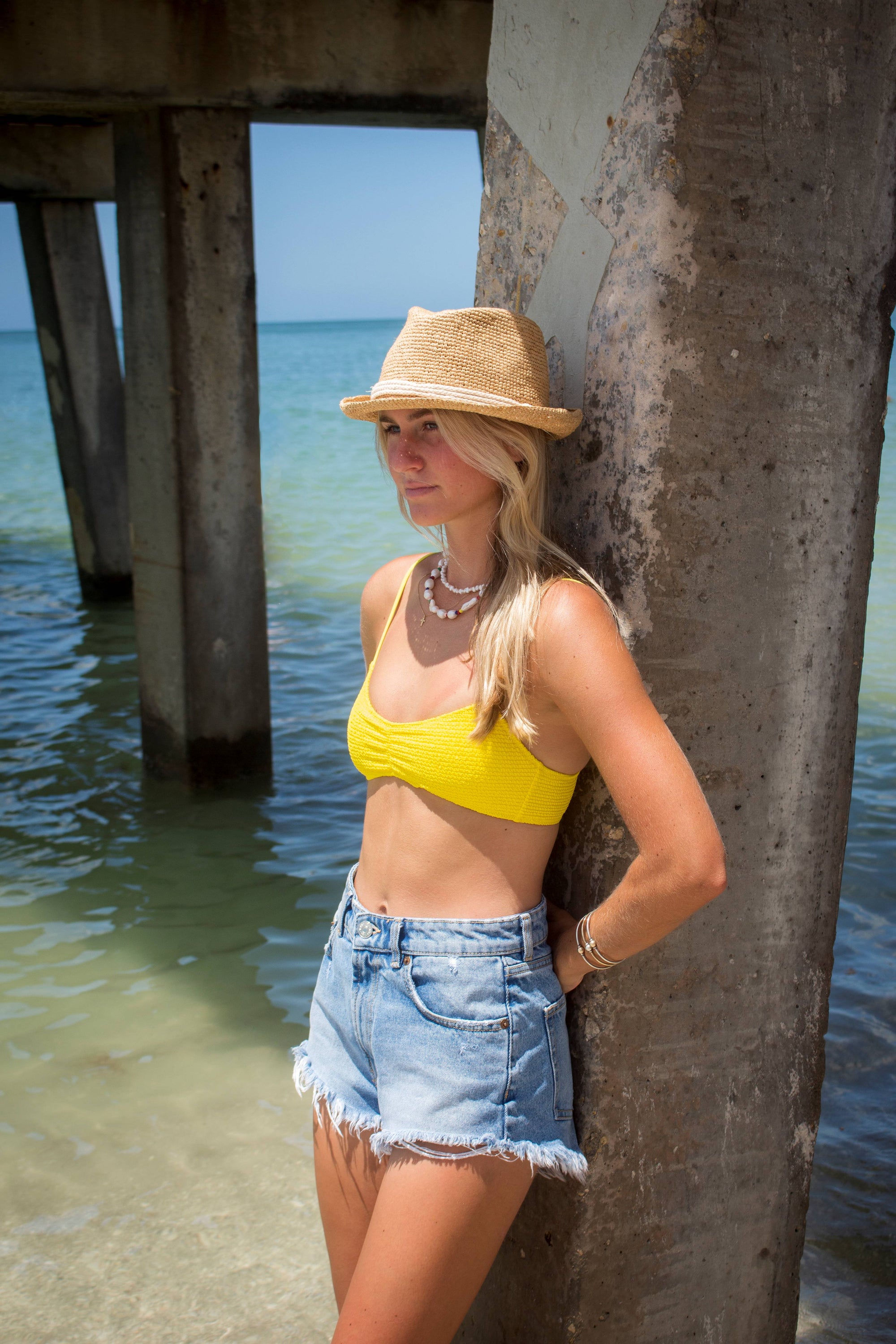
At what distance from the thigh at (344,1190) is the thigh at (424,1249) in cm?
13

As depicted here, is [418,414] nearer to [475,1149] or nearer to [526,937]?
[526,937]

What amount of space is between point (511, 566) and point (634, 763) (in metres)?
0.42

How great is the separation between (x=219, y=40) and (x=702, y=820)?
5646mm

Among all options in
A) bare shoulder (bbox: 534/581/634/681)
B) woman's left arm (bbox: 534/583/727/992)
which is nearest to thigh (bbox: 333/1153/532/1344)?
woman's left arm (bbox: 534/583/727/992)

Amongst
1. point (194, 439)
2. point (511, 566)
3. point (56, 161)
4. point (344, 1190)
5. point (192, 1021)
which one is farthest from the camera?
point (56, 161)

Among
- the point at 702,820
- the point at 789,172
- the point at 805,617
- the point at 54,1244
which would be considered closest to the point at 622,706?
the point at 702,820

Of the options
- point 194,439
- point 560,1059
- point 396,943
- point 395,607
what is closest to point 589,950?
point 560,1059

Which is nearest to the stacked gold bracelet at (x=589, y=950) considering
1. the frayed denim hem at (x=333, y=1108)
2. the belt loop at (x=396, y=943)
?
the belt loop at (x=396, y=943)

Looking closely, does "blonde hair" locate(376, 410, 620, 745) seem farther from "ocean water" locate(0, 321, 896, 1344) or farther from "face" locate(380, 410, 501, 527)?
"ocean water" locate(0, 321, 896, 1344)

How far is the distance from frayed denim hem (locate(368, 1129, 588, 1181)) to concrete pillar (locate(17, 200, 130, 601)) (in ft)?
33.9

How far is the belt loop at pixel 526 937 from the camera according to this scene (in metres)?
1.96

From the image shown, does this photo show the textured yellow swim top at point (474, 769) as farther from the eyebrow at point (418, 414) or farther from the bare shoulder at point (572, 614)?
the eyebrow at point (418, 414)

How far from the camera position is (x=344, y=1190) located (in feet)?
6.81

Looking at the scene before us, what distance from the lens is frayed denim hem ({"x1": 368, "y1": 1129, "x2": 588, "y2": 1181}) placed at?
1845 mm
